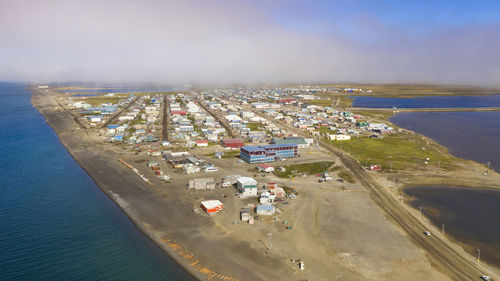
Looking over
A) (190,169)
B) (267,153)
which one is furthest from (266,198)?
(267,153)

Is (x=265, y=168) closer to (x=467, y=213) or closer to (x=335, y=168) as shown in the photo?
(x=335, y=168)

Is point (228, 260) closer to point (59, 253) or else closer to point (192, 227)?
point (192, 227)

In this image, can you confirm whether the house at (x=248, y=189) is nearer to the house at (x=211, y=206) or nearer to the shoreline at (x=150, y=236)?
the house at (x=211, y=206)

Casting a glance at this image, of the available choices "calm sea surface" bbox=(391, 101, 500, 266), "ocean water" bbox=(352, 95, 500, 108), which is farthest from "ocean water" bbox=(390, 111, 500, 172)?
"ocean water" bbox=(352, 95, 500, 108)

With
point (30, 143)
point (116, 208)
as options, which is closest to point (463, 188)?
point (116, 208)

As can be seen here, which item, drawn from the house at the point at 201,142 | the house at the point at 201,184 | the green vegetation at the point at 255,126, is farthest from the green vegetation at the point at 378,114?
the house at the point at 201,184
